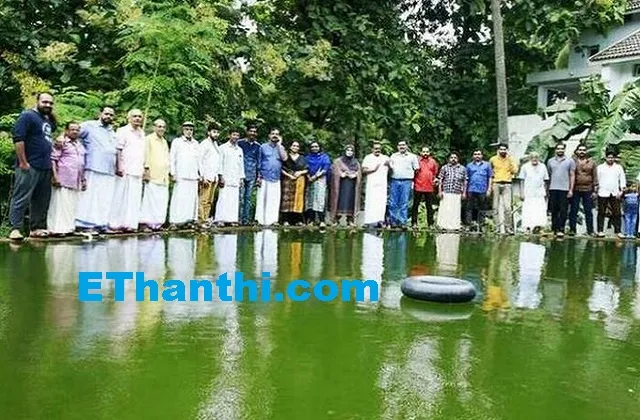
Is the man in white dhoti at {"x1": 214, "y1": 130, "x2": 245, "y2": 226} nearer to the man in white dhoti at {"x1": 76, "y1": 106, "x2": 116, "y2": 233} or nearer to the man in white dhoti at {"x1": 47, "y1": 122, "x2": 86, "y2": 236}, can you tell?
the man in white dhoti at {"x1": 76, "y1": 106, "x2": 116, "y2": 233}

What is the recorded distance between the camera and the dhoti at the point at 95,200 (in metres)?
9.71

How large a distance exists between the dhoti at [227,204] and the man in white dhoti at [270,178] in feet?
1.70

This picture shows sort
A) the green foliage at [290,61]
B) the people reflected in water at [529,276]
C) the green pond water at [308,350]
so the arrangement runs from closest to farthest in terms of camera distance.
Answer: the green pond water at [308,350], the people reflected in water at [529,276], the green foliage at [290,61]

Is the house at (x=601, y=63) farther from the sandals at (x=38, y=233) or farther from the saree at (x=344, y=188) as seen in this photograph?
the sandals at (x=38, y=233)

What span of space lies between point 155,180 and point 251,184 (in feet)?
7.57

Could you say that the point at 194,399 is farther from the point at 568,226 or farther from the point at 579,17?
the point at 579,17

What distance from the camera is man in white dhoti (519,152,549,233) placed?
45.4ft

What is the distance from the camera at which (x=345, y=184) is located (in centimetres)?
1365

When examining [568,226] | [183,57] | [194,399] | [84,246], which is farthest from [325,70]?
[194,399]

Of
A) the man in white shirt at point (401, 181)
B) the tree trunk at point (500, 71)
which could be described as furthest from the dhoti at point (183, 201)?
the tree trunk at point (500, 71)

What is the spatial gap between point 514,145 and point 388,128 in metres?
7.59

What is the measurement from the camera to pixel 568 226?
14.3 m

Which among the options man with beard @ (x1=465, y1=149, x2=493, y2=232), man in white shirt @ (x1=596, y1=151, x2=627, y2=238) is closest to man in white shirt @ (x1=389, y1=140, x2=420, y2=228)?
man with beard @ (x1=465, y1=149, x2=493, y2=232)

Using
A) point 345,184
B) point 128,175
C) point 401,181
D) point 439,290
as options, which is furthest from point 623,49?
point 439,290
